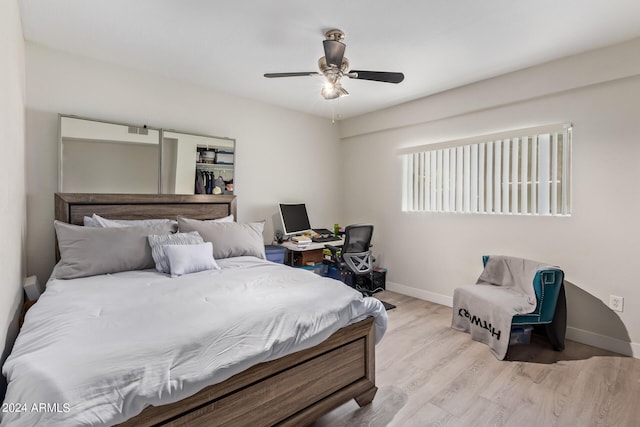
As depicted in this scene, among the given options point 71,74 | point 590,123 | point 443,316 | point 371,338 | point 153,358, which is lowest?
point 443,316

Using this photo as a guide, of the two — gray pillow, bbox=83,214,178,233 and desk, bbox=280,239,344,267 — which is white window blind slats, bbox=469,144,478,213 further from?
gray pillow, bbox=83,214,178,233

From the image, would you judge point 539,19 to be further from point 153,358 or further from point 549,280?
point 153,358

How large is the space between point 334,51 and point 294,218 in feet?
7.84

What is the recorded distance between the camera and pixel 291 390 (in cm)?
156

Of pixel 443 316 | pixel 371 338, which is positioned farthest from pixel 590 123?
pixel 371 338

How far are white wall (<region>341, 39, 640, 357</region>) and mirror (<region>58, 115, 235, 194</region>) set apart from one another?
245 cm

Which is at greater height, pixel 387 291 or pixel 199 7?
pixel 199 7

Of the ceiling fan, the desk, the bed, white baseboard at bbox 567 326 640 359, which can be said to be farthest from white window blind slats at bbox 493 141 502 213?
the bed

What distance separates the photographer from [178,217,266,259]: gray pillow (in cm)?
282

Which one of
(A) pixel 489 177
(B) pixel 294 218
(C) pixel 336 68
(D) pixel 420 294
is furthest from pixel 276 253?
(A) pixel 489 177

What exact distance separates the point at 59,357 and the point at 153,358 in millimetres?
303

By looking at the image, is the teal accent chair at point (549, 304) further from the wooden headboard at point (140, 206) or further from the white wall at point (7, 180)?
the white wall at point (7, 180)

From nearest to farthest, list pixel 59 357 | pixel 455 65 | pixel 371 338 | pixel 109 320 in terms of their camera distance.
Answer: pixel 59 357 < pixel 109 320 < pixel 371 338 < pixel 455 65

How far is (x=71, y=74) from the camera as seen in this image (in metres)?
2.75
